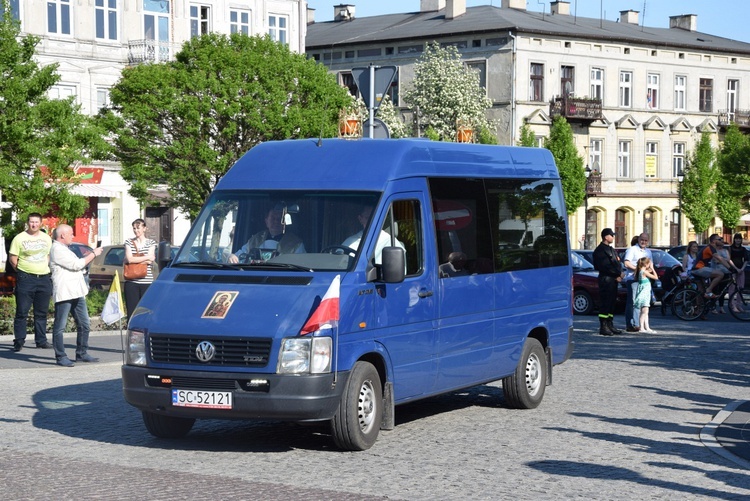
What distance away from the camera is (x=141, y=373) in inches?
410

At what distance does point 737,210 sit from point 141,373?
72.5 m

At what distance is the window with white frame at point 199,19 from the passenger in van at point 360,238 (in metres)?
47.8

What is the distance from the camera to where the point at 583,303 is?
30.7 metres

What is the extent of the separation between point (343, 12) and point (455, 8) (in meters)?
12.1

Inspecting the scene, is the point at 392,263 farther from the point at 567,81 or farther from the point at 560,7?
the point at 560,7

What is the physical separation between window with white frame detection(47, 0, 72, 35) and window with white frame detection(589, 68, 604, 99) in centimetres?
3240

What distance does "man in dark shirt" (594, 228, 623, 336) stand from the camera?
78.3ft

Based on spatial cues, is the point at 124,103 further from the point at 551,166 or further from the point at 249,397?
the point at 249,397

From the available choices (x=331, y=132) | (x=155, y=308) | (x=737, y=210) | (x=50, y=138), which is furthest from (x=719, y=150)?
(x=155, y=308)

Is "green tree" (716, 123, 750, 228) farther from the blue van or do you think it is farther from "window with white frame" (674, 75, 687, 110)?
the blue van

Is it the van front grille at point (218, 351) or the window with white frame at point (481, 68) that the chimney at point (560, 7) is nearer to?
the window with white frame at point (481, 68)

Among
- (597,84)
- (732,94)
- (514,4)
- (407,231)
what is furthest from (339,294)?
(732,94)

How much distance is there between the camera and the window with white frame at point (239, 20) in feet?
196

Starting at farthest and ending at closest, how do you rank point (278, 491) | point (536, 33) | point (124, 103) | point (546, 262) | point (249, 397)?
point (536, 33) → point (124, 103) → point (546, 262) → point (249, 397) → point (278, 491)
